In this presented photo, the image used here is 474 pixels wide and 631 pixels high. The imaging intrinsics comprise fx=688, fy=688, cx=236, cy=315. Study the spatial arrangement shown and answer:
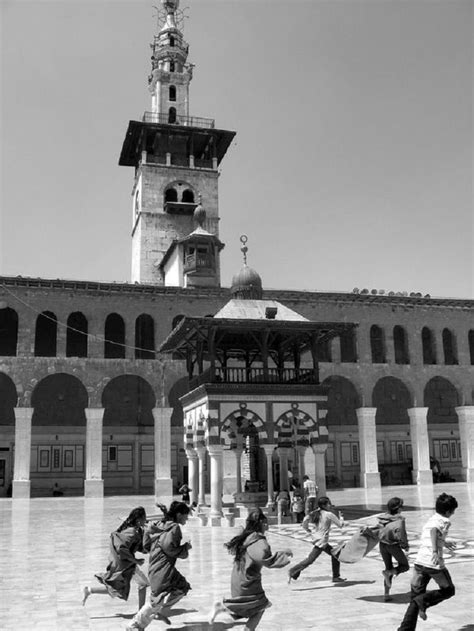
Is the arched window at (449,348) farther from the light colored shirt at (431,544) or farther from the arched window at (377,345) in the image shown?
the light colored shirt at (431,544)

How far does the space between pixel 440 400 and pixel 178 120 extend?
85.4 ft

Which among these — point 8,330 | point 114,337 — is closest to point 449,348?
point 114,337

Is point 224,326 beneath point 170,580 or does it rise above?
above

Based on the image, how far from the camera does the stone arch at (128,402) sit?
129ft

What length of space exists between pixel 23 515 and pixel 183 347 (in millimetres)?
8056

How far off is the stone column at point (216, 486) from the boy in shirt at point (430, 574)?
47.1 ft

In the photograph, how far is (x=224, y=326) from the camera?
21.2 meters

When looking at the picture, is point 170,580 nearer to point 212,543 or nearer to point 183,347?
point 212,543

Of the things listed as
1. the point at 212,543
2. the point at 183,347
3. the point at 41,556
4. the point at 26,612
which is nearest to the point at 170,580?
the point at 26,612

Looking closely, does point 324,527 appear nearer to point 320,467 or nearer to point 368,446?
point 320,467

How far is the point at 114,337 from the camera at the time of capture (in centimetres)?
3628

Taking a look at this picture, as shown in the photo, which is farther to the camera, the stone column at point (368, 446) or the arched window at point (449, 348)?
the arched window at point (449, 348)

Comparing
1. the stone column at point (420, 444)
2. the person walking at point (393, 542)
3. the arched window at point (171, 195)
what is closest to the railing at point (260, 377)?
the person walking at point (393, 542)

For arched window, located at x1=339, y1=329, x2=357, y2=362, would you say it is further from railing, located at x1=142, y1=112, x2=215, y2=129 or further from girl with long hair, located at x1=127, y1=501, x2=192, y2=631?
girl with long hair, located at x1=127, y1=501, x2=192, y2=631
